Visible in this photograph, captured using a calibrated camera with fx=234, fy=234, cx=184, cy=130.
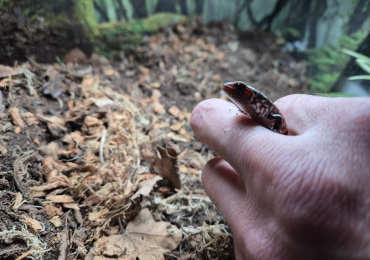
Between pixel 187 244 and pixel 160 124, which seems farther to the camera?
pixel 160 124

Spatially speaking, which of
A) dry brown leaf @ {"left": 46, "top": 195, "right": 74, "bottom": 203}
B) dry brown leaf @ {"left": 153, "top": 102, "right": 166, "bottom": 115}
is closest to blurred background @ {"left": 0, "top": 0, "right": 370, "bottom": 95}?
dry brown leaf @ {"left": 153, "top": 102, "right": 166, "bottom": 115}

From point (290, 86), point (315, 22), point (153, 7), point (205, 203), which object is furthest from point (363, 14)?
point (205, 203)

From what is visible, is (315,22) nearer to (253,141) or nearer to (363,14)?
(363,14)

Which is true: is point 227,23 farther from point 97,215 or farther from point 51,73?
point 97,215

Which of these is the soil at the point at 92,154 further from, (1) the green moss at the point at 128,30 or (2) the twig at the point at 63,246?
(1) the green moss at the point at 128,30

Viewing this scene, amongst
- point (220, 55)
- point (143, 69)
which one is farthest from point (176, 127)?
point (220, 55)

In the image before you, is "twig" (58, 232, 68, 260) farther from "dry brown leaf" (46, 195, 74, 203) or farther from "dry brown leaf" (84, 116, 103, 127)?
"dry brown leaf" (84, 116, 103, 127)

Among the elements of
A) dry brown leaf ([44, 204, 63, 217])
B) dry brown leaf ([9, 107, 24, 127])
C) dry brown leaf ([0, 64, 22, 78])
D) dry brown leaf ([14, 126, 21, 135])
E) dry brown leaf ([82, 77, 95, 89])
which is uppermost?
dry brown leaf ([0, 64, 22, 78])

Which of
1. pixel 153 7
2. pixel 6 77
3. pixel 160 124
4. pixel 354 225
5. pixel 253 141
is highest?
pixel 153 7
